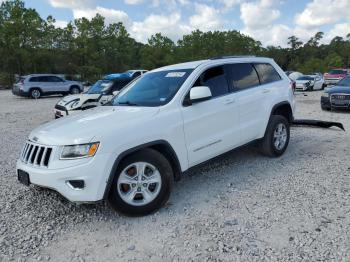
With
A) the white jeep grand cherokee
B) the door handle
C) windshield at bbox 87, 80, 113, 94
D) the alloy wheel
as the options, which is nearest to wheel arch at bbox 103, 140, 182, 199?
the white jeep grand cherokee

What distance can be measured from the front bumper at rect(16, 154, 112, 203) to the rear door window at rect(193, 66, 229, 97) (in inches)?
70.9

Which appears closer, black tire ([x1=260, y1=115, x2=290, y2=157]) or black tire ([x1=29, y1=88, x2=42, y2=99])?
black tire ([x1=260, y1=115, x2=290, y2=157])

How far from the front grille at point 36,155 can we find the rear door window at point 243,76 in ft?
9.18

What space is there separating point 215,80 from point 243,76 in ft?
2.32

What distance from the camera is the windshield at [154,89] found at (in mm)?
4188

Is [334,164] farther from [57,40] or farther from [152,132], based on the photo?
[57,40]

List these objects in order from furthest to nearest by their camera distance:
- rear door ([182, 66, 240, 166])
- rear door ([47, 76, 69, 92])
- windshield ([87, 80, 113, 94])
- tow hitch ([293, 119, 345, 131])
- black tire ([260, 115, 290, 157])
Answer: rear door ([47, 76, 69, 92])
windshield ([87, 80, 113, 94])
tow hitch ([293, 119, 345, 131])
black tire ([260, 115, 290, 157])
rear door ([182, 66, 240, 166])

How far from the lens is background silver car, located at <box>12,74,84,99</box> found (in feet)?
69.5

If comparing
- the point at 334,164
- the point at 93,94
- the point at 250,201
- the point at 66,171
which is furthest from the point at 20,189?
the point at 93,94

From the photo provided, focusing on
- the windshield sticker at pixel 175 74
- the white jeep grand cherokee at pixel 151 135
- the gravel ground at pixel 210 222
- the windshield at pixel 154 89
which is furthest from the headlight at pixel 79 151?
the windshield sticker at pixel 175 74

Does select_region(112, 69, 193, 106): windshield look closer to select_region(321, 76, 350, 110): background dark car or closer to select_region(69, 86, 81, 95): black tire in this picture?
select_region(321, 76, 350, 110): background dark car

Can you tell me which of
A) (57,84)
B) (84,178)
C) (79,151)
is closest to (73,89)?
(57,84)

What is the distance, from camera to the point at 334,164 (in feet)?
17.2

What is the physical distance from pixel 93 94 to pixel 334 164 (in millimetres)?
7735
